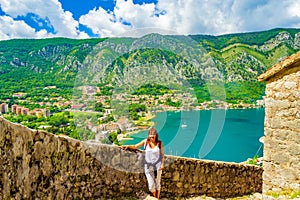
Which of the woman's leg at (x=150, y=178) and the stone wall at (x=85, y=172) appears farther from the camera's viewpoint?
the woman's leg at (x=150, y=178)

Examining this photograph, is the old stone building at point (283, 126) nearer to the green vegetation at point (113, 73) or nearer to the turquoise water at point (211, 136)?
the green vegetation at point (113, 73)

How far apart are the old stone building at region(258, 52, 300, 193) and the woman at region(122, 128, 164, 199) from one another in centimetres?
220

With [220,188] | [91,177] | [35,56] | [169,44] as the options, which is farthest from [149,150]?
[35,56]

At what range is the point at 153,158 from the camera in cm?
461

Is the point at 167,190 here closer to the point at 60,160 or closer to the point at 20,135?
the point at 60,160

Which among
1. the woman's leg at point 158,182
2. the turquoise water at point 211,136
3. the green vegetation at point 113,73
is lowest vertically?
the turquoise water at point 211,136

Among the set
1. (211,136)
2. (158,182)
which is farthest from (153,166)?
(211,136)

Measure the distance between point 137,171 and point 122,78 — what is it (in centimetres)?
1614

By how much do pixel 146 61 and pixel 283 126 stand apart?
18124 millimetres

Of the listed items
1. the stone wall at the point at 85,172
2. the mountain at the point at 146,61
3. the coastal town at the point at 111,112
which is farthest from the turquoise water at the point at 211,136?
the stone wall at the point at 85,172

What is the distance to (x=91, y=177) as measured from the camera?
4332 millimetres

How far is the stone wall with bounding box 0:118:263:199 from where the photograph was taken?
300 centimetres

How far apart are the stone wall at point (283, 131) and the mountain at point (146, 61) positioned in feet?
30.5

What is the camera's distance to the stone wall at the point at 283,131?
5.08m
